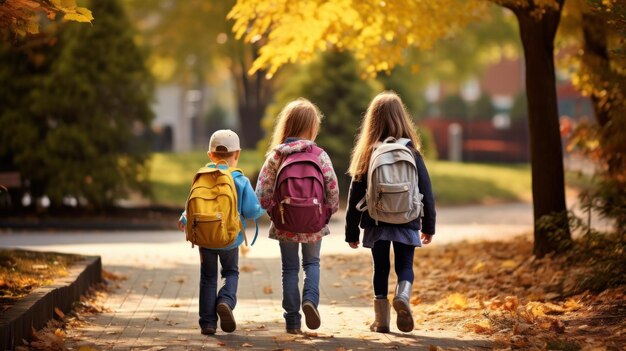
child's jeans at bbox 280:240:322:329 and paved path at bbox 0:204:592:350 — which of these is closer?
paved path at bbox 0:204:592:350

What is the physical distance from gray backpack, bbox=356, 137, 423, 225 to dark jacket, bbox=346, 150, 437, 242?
0.31 ft

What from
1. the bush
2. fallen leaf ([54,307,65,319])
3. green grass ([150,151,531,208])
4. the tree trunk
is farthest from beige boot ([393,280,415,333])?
the bush

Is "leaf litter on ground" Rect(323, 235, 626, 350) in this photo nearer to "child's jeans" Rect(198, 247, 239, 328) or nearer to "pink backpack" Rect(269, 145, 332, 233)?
"pink backpack" Rect(269, 145, 332, 233)

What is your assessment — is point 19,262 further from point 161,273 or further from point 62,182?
point 62,182

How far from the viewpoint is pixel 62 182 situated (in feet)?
62.4

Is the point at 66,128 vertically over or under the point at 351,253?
over

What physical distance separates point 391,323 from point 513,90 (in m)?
58.0

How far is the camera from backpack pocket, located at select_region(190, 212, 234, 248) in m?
7.59

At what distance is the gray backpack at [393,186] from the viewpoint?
7672mm

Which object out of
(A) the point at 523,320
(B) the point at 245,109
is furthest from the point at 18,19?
(B) the point at 245,109

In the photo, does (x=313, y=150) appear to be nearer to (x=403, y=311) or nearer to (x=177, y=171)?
(x=403, y=311)

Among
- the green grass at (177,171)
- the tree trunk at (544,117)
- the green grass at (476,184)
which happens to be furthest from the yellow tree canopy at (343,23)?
the green grass at (476,184)

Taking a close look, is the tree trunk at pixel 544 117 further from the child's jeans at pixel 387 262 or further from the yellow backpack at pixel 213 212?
the yellow backpack at pixel 213 212

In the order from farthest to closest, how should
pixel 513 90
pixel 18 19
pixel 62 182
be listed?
pixel 513 90, pixel 62 182, pixel 18 19
